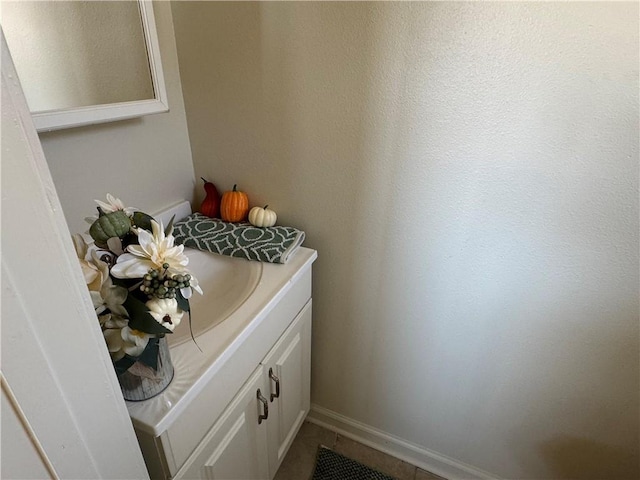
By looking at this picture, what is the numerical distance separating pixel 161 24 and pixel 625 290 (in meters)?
1.38

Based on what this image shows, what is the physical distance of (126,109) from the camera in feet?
2.84

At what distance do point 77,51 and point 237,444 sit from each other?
1.01 metres

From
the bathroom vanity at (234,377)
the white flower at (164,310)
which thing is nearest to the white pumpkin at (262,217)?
the bathroom vanity at (234,377)

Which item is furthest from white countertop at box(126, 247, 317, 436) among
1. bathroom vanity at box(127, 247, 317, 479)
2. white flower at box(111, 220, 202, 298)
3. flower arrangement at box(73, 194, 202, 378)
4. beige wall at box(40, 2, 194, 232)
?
beige wall at box(40, 2, 194, 232)

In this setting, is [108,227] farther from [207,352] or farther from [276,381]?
[276,381]

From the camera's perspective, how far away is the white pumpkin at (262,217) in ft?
3.77

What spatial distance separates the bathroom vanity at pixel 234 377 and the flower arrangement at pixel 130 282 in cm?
16

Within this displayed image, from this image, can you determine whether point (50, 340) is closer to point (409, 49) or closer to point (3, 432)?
point (3, 432)

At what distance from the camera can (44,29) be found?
0.74 m

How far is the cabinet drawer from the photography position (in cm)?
69

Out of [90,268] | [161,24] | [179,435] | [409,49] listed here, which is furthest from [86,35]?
[179,435]

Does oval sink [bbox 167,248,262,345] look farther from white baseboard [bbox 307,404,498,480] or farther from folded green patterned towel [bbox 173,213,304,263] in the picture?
white baseboard [bbox 307,404,498,480]

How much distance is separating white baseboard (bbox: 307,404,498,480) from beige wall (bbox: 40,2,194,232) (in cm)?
105

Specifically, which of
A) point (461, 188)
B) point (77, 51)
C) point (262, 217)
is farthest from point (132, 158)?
point (461, 188)
